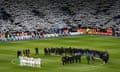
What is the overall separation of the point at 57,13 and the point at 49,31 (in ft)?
45.3

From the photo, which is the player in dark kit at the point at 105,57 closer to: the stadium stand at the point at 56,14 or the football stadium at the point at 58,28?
the football stadium at the point at 58,28

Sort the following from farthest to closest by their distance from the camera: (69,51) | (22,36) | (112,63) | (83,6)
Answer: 1. (83,6)
2. (22,36)
3. (69,51)
4. (112,63)

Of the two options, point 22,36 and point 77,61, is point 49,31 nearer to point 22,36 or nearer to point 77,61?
point 22,36

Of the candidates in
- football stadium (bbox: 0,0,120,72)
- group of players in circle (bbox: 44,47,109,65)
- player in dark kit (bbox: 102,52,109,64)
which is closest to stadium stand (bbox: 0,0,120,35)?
football stadium (bbox: 0,0,120,72)

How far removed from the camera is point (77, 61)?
159 ft

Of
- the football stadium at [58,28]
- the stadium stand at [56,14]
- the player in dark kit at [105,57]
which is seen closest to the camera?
the player in dark kit at [105,57]

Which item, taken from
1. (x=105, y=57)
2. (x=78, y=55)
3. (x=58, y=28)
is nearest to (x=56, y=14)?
(x=58, y=28)

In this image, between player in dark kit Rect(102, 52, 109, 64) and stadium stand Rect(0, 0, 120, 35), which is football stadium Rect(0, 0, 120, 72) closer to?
stadium stand Rect(0, 0, 120, 35)

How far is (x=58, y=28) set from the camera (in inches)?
3659

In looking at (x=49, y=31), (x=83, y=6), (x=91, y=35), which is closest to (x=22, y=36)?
(x=49, y=31)

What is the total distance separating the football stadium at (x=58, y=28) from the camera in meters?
57.6

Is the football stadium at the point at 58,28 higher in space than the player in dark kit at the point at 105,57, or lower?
lower

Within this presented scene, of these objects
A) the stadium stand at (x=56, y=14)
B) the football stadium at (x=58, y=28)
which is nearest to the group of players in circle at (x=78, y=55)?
the football stadium at (x=58, y=28)

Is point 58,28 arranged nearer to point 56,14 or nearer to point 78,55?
point 56,14
